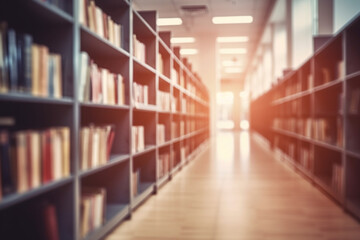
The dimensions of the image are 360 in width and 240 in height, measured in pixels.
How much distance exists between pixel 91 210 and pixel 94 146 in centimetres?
40

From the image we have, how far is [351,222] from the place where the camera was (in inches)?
100

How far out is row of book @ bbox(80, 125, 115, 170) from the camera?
6.04 feet

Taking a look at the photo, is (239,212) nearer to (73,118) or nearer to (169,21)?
(73,118)

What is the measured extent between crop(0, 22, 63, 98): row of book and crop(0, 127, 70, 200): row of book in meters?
0.19

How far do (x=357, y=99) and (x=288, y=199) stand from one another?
118 cm

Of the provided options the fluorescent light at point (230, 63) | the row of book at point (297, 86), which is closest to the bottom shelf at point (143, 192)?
the row of book at point (297, 86)

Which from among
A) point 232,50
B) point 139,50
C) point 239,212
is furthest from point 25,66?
point 232,50

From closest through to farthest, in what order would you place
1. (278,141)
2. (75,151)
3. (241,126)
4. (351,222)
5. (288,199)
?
1. (75,151)
2. (351,222)
3. (288,199)
4. (278,141)
5. (241,126)

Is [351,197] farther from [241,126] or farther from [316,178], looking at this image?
[241,126]

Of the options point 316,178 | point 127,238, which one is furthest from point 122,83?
point 316,178

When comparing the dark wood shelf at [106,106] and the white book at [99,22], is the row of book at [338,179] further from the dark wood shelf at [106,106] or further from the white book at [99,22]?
the white book at [99,22]

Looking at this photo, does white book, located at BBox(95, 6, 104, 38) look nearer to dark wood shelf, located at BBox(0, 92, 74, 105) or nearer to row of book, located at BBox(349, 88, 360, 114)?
dark wood shelf, located at BBox(0, 92, 74, 105)

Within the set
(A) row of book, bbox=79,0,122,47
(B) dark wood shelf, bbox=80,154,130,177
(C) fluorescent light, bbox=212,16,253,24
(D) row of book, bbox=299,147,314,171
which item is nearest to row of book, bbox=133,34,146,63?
(A) row of book, bbox=79,0,122,47

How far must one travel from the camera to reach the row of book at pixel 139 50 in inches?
118
